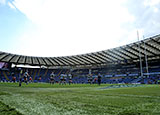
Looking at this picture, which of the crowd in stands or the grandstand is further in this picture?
the crowd in stands

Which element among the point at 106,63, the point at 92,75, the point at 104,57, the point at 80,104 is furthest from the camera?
the point at 106,63

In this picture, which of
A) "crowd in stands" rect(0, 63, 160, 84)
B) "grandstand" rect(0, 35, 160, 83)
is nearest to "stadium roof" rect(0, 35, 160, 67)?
"grandstand" rect(0, 35, 160, 83)

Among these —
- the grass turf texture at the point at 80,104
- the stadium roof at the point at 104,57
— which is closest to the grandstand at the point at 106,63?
the stadium roof at the point at 104,57

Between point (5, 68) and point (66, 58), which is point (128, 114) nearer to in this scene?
point (66, 58)

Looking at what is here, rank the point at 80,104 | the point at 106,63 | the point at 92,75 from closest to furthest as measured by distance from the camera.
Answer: the point at 80,104 < the point at 92,75 < the point at 106,63

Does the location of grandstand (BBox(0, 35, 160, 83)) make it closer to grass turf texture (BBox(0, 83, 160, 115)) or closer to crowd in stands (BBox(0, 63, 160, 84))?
crowd in stands (BBox(0, 63, 160, 84))

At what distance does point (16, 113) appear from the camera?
1997 millimetres

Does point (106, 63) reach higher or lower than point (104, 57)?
lower

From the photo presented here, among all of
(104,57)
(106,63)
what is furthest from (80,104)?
(106,63)

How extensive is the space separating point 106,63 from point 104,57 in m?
6.04

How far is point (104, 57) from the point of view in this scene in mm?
47812

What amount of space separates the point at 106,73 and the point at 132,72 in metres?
10.4

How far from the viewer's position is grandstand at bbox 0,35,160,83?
→ 124 ft

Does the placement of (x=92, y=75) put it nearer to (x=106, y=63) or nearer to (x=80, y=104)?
(x=106, y=63)
